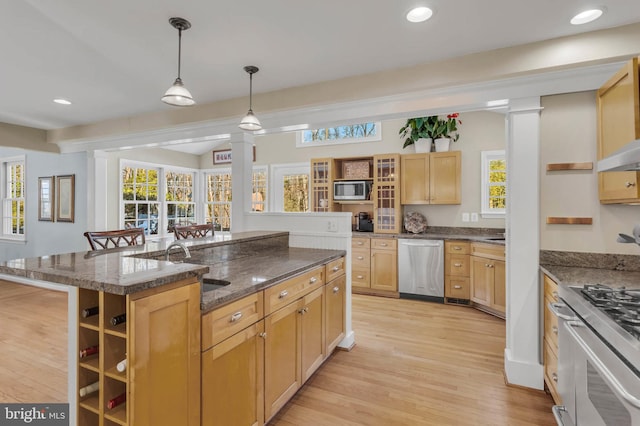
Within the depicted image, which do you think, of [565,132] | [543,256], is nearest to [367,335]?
[543,256]

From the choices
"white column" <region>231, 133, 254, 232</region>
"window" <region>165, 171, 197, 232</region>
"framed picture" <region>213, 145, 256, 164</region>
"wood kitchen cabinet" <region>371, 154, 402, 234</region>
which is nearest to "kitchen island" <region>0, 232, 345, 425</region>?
"white column" <region>231, 133, 254, 232</region>

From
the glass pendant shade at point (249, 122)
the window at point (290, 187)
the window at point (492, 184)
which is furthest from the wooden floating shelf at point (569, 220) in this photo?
the window at point (290, 187)

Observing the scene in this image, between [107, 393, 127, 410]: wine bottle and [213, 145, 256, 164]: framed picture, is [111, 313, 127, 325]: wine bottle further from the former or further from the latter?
[213, 145, 256, 164]: framed picture

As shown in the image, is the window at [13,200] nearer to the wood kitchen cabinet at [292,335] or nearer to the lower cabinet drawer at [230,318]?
the wood kitchen cabinet at [292,335]

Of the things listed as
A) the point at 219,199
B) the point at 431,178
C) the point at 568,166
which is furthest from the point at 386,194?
the point at 219,199

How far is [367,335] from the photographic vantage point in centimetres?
334

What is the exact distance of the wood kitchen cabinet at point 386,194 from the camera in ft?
16.0

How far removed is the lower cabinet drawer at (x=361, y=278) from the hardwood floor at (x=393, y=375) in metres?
0.89

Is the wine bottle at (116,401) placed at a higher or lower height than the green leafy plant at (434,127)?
lower

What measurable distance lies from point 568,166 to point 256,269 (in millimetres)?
2375

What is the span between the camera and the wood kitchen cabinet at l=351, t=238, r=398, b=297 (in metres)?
4.68

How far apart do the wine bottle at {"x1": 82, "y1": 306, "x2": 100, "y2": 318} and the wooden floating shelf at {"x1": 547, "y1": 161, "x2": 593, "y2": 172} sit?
9.64ft

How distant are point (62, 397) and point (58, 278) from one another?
1.78 metres

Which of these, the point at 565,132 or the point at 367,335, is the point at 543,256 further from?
the point at 367,335
